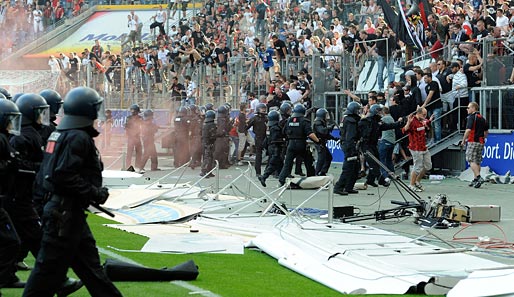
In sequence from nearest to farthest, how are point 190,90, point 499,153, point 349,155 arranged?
point 349,155, point 499,153, point 190,90

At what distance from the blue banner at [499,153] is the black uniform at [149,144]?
10.0 meters

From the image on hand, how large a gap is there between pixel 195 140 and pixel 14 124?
68.1 ft

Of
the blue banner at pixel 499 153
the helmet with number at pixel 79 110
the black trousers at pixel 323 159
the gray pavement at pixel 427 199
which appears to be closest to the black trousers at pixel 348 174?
the gray pavement at pixel 427 199

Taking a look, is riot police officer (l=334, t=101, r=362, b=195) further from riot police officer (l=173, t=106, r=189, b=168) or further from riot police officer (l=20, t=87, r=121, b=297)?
riot police officer (l=20, t=87, r=121, b=297)

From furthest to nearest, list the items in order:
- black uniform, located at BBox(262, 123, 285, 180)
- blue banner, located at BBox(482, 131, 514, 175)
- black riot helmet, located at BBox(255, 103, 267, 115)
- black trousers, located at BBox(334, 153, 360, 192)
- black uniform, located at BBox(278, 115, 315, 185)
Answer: black riot helmet, located at BBox(255, 103, 267, 115)
black uniform, located at BBox(262, 123, 285, 180)
blue banner, located at BBox(482, 131, 514, 175)
black uniform, located at BBox(278, 115, 315, 185)
black trousers, located at BBox(334, 153, 360, 192)

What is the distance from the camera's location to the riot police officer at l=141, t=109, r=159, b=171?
29.9m

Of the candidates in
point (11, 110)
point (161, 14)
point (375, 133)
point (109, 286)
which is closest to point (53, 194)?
point (109, 286)

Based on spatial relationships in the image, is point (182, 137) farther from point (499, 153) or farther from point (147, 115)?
point (499, 153)

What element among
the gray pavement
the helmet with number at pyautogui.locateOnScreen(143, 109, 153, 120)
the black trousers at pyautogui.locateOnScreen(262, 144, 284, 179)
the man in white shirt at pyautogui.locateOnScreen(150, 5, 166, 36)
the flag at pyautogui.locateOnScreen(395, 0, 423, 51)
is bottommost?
the gray pavement

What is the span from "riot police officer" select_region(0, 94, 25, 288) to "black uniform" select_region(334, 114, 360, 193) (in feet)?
39.2

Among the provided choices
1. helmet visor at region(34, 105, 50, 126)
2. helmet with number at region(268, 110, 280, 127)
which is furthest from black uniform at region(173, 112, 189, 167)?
helmet visor at region(34, 105, 50, 126)

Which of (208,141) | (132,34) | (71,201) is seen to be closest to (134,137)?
(208,141)

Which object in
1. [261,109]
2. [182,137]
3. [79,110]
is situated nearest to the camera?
[79,110]

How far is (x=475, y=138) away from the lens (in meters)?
22.5
